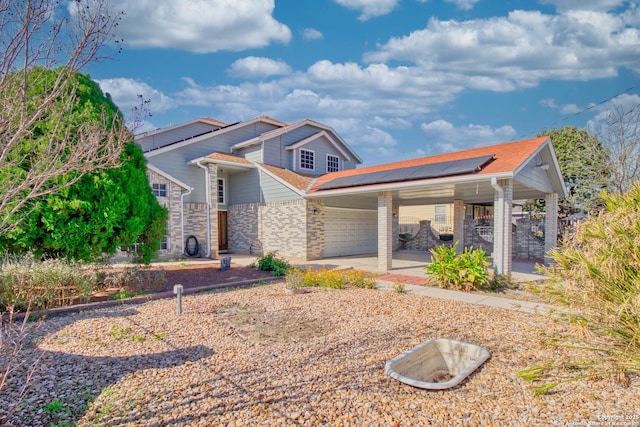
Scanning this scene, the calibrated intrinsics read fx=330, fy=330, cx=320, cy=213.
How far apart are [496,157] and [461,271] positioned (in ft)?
12.7

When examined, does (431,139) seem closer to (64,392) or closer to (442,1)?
(442,1)

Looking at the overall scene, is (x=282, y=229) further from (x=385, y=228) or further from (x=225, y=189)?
(x=385, y=228)

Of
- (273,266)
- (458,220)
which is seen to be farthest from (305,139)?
(273,266)

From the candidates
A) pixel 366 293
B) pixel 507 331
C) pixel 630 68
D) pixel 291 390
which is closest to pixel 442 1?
pixel 630 68

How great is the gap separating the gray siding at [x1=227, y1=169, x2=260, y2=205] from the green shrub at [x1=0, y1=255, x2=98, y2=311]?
10016mm

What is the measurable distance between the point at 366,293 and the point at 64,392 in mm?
6150

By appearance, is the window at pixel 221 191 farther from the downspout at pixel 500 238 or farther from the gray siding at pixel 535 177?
the gray siding at pixel 535 177

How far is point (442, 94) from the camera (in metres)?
16.2

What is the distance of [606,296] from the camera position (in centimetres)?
368

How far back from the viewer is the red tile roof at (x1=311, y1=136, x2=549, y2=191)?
904cm

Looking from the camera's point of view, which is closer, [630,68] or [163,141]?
[630,68]

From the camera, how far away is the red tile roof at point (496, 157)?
356 inches

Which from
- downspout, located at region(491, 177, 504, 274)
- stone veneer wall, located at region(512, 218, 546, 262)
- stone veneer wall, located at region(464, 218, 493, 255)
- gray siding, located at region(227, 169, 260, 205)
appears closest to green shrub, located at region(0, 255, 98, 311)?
gray siding, located at region(227, 169, 260, 205)

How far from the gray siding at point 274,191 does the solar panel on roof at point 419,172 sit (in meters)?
2.34
